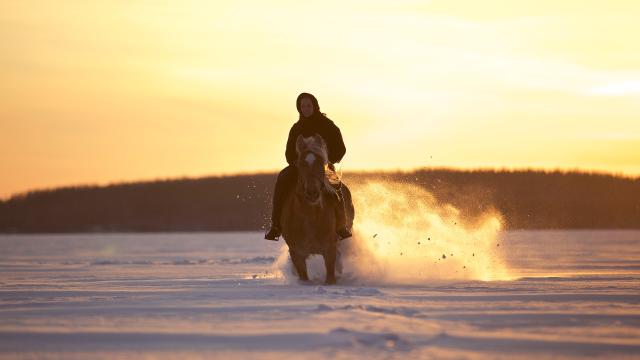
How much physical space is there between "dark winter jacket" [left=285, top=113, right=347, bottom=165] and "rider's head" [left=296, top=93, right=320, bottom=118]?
0.10 m

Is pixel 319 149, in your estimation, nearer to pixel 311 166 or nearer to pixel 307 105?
pixel 311 166

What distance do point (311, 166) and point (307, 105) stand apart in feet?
6.45

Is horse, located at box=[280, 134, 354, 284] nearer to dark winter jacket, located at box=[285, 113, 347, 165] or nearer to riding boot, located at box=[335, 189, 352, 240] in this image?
riding boot, located at box=[335, 189, 352, 240]

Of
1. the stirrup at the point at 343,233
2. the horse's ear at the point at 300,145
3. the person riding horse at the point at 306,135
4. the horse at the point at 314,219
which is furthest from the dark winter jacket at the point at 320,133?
the horse's ear at the point at 300,145

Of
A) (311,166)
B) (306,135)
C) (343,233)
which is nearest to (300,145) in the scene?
(311,166)

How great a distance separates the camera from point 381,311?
9141 millimetres

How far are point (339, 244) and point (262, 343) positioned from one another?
8.02 meters

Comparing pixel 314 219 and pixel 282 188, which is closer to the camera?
pixel 314 219

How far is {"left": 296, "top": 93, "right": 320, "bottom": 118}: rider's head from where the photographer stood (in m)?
14.1

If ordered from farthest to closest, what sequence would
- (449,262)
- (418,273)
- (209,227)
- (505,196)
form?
1. (209,227)
2. (505,196)
3. (449,262)
4. (418,273)

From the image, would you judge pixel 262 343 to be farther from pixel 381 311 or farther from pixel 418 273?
pixel 418 273

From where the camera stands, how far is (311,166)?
12.4m

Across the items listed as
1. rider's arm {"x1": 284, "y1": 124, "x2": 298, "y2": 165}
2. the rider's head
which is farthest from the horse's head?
rider's arm {"x1": 284, "y1": 124, "x2": 298, "y2": 165}


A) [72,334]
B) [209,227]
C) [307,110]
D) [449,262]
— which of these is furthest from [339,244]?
[209,227]
